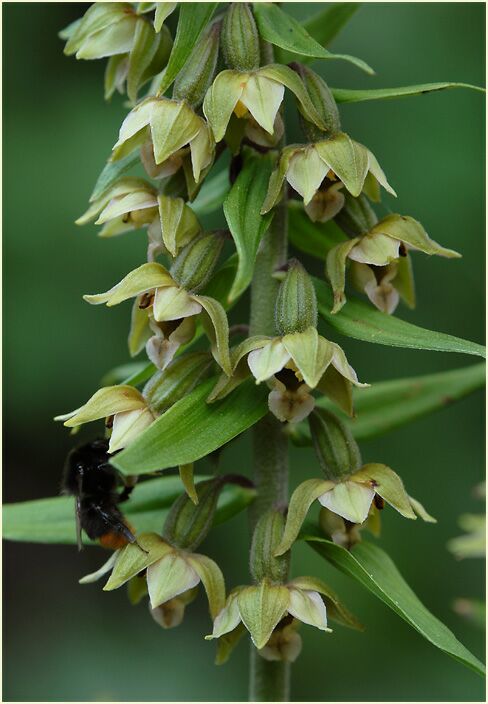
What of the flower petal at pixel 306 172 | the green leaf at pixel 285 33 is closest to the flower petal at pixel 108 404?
the flower petal at pixel 306 172

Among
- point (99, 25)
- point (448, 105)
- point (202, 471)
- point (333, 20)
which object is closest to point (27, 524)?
point (99, 25)

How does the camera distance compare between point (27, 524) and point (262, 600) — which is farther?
point (27, 524)

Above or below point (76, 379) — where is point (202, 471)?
below

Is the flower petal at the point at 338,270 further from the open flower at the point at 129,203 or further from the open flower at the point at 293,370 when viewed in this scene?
the open flower at the point at 129,203

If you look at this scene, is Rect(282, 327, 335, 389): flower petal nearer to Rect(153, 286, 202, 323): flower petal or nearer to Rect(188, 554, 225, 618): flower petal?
Rect(153, 286, 202, 323): flower petal

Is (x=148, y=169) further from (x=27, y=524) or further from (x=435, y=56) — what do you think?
(x=435, y=56)

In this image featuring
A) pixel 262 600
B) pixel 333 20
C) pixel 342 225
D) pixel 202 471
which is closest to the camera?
pixel 262 600

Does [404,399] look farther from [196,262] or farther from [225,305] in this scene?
[196,262]

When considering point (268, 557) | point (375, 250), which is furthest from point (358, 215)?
point (268, 557)
